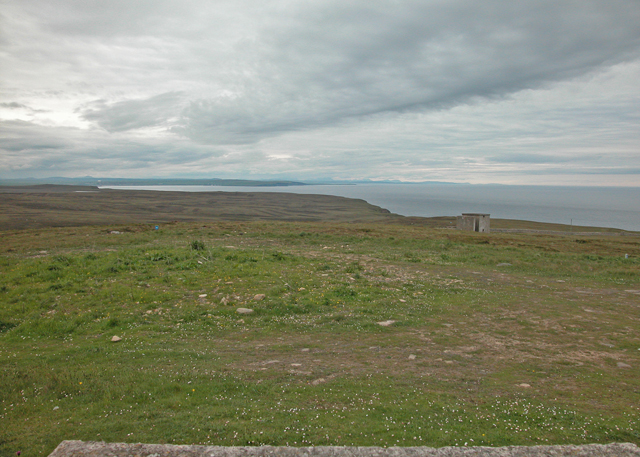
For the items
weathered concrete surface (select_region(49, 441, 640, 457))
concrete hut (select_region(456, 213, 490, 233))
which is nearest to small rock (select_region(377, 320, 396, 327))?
weathered concrete surface (select_region(49, 441, 640, 457))

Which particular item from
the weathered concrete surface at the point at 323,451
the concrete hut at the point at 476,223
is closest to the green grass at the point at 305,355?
the weathered concrete surface at the point at 323,451

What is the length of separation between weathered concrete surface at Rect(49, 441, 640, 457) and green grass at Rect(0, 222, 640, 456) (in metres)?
0.26

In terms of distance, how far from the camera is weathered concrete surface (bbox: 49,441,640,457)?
17.1 feet

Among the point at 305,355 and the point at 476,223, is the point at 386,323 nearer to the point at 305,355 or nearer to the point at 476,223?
the point at 305,355

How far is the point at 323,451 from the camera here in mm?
5309

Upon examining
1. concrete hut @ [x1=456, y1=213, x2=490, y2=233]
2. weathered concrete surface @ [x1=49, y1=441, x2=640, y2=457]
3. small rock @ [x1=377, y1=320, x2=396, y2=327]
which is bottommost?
small rock @ [x1=377, y1=320, x2=396, y2=327]

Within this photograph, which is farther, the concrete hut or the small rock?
the concrete hut

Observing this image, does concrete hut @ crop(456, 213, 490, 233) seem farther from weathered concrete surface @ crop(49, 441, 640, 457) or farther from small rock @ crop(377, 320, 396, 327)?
weathered concrete surface @ crop(49, 441, 640, 457)

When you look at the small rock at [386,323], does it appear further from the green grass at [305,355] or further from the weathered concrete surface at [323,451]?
the weathered concrete surface at [323,451]

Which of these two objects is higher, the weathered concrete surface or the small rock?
the weathered concrete surface

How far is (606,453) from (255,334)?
8.62 m

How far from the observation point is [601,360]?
30.4 feet

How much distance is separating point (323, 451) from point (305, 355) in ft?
13.8

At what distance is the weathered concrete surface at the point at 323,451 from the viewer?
5.21 metres
